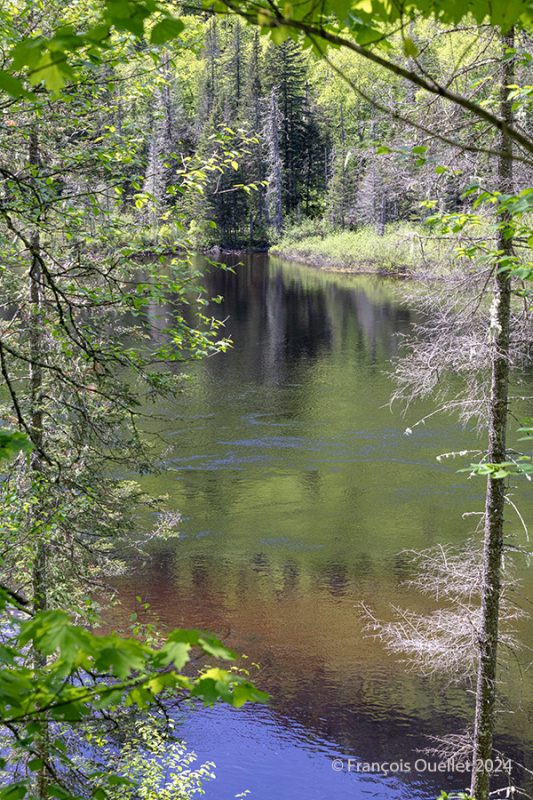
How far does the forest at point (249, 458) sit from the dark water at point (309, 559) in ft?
0.20

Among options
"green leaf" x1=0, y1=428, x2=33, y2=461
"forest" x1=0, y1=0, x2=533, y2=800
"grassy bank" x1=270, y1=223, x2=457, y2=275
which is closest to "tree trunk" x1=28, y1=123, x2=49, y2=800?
"forest" x1=0, y1=0, x2=533, y2=800

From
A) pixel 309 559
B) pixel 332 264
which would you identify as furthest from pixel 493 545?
pixel 332 264

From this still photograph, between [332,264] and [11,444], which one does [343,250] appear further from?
[11,444]

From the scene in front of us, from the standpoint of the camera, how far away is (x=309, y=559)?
1517 cm

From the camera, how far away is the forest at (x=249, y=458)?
2188 millimetres

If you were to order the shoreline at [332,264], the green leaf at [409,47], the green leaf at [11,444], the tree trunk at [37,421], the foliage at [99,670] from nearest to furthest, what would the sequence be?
the green leaf at [409,47] → the foliage at [99,670] → the green leaf at [11,444] → the tree trunk at [37,421] → the shoreline at [332,264]

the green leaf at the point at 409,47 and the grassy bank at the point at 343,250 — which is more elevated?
the grassy bank at the point at 343,250

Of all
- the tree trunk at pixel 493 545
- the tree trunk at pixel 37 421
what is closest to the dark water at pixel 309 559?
the tree trunk at pixel 37 421

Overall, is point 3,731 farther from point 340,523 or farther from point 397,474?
point 397,474

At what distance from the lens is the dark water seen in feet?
35.2

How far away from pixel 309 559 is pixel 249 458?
4.74m

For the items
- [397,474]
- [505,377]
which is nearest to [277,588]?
[397,474]

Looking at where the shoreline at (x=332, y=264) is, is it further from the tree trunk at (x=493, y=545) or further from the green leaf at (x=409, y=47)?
the green leaf at (x=409, y=47)

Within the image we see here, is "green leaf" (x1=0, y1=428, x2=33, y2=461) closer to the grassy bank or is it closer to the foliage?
the foliage
